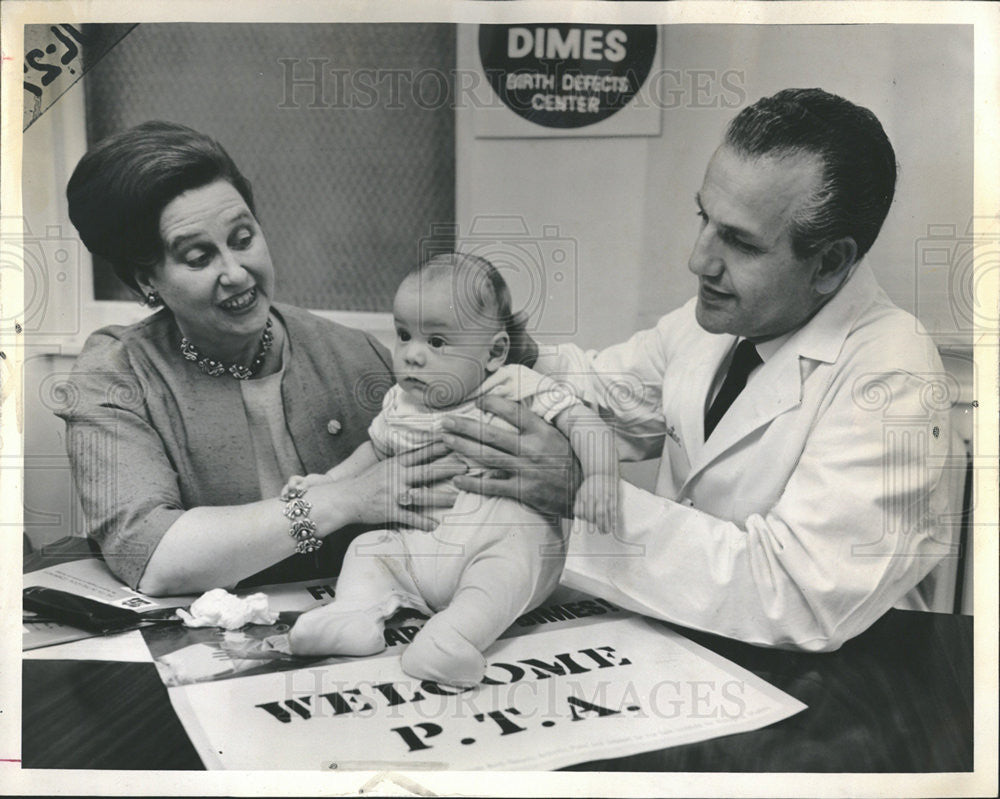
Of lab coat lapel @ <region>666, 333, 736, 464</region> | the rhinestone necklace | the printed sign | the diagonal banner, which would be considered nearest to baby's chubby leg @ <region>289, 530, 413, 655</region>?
the rhinestone necklace

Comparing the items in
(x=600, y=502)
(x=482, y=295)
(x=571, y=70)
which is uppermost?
(x=571, y=70)

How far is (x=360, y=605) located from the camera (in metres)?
1.02

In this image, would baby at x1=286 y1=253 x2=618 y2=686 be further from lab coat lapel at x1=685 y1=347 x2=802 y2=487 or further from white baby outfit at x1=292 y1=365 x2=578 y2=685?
lab coat lapel at x1=685 y1=347 x2=802 y2=487

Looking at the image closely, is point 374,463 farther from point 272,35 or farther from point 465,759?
point 272,35

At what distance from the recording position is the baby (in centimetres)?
102

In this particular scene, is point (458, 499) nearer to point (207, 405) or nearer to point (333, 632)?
point (333, 632)

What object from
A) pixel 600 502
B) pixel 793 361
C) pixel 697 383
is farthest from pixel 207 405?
pixel 793 361

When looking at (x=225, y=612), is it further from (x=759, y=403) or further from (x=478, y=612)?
(x=759, y=403)

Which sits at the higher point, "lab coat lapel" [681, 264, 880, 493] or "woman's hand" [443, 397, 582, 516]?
"lab coat lapel" [681, 264, 880, 493]

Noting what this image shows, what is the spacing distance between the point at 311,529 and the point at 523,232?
0.43m

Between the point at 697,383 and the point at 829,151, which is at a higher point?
the point at 829,151

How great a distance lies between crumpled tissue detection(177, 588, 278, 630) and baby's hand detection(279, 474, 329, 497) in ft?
0.43

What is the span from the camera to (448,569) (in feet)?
3.38

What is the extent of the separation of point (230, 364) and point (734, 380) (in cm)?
59
